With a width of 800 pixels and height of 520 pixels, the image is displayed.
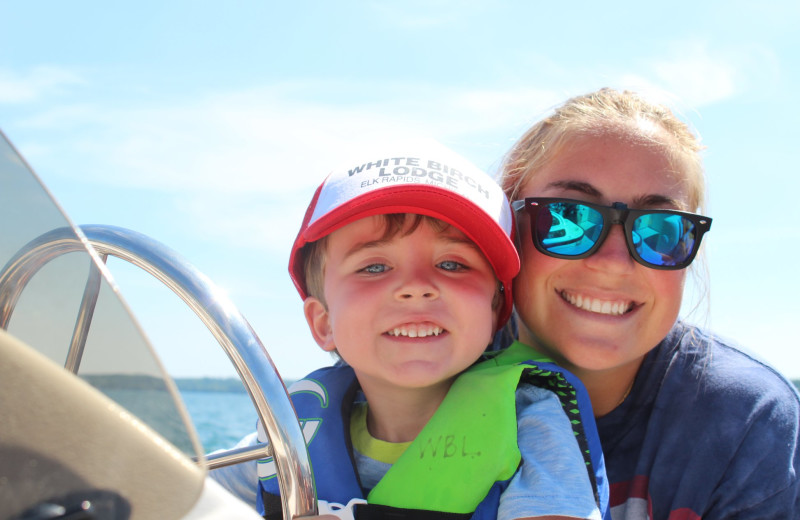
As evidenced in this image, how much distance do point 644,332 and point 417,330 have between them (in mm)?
873

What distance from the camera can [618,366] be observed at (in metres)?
2.66

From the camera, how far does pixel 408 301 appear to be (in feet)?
7.14

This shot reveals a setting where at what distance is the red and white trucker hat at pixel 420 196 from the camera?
219 centimetres

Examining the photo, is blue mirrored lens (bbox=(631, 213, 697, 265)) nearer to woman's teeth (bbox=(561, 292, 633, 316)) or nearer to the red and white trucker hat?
woman's teeth (bbox=(561, 292, 633, 316))

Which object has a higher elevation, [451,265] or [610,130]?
[610,130]

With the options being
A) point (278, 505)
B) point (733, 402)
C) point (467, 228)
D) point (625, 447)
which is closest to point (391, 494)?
point (278, 505)

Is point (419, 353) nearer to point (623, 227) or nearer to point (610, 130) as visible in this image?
point (623, 227)

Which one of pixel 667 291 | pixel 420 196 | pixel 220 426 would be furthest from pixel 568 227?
pixel 220 426

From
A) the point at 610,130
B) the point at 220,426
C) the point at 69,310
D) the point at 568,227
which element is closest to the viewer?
the point at 69,310

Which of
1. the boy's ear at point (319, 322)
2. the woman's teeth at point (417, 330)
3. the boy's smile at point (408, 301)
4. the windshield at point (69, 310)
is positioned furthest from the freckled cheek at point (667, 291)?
the windshield at point (69, 310)

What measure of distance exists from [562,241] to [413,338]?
0.68m

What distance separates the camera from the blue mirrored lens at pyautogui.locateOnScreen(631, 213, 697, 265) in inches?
98.0

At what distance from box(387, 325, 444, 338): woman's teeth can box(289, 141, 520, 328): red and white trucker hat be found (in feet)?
1.00

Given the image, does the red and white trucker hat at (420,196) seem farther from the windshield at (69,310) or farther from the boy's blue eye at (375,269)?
the windshield at (69,310)
